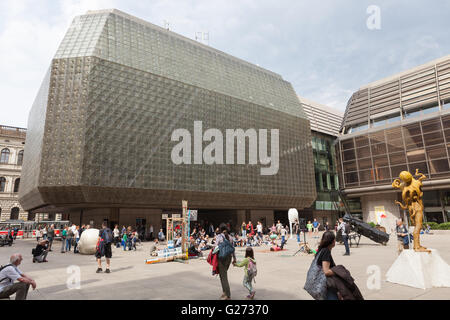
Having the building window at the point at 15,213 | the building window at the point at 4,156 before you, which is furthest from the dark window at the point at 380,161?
the building window at the point at 4,156

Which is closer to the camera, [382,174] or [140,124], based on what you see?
[140,124]

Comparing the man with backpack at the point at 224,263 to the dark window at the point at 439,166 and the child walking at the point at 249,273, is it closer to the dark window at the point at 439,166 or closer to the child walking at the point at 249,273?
the child walking at the point at 249,273

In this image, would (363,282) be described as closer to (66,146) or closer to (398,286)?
(398,286)

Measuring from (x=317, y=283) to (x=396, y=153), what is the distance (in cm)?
4603

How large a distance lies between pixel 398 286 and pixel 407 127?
137 ft

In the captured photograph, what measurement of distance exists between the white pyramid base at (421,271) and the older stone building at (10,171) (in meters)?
73.4

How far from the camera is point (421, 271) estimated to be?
7770 mm

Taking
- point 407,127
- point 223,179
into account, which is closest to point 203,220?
point 223,179

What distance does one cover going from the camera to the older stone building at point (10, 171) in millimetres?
61219

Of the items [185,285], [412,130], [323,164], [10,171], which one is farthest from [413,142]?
[10,171]

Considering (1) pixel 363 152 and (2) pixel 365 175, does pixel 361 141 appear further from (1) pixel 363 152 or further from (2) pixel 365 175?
(2) pixel 365 175
